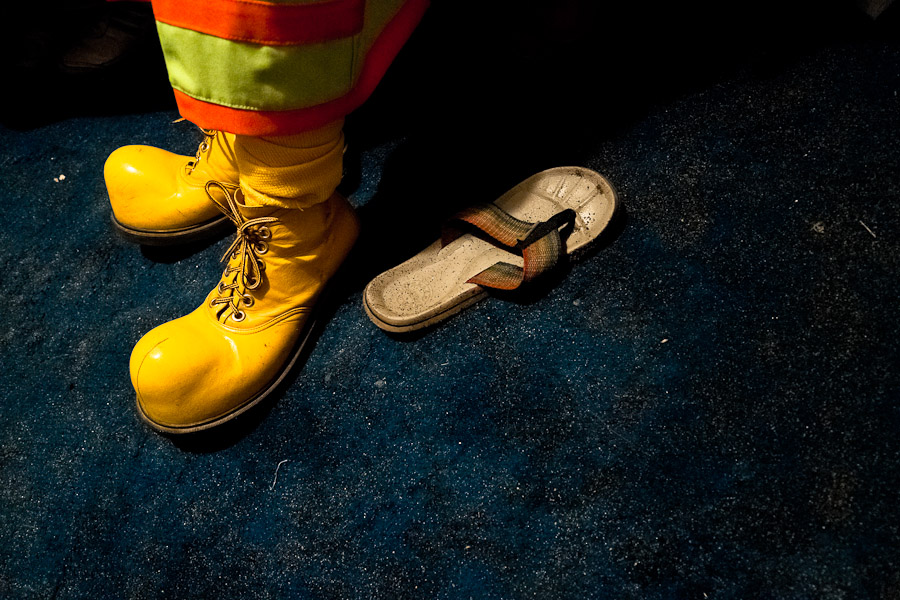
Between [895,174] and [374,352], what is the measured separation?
0.87 metres

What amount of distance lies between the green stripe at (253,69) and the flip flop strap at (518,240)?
13.8 inches

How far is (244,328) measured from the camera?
0.86m

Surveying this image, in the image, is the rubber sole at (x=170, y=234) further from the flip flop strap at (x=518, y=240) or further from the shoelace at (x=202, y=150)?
the flip flop strap at (x=518, y=240)

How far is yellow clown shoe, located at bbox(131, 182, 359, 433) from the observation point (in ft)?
2.65

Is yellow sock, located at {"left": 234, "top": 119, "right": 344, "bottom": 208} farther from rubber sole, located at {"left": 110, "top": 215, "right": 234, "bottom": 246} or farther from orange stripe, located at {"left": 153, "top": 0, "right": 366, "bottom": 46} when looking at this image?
rubber sole, located at {"left": 110, "top": 215, "right": 234, "bottom": 246}

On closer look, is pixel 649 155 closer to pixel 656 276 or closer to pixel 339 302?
pixel 656 276

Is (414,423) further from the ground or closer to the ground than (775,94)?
closer to the ground

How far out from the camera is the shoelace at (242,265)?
81 centimetres

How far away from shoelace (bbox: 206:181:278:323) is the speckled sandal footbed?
0.18 metres

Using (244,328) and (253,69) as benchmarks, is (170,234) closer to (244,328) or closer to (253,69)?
(244,328)

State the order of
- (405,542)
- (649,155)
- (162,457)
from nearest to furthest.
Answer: (405,542) → (162,457) → (649,155)

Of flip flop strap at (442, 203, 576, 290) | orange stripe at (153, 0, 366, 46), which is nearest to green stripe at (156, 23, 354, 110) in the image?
orange stripe at (153, 0, 366, 46)

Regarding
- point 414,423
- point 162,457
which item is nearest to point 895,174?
point 414,423

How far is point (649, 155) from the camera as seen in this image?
103 cm
